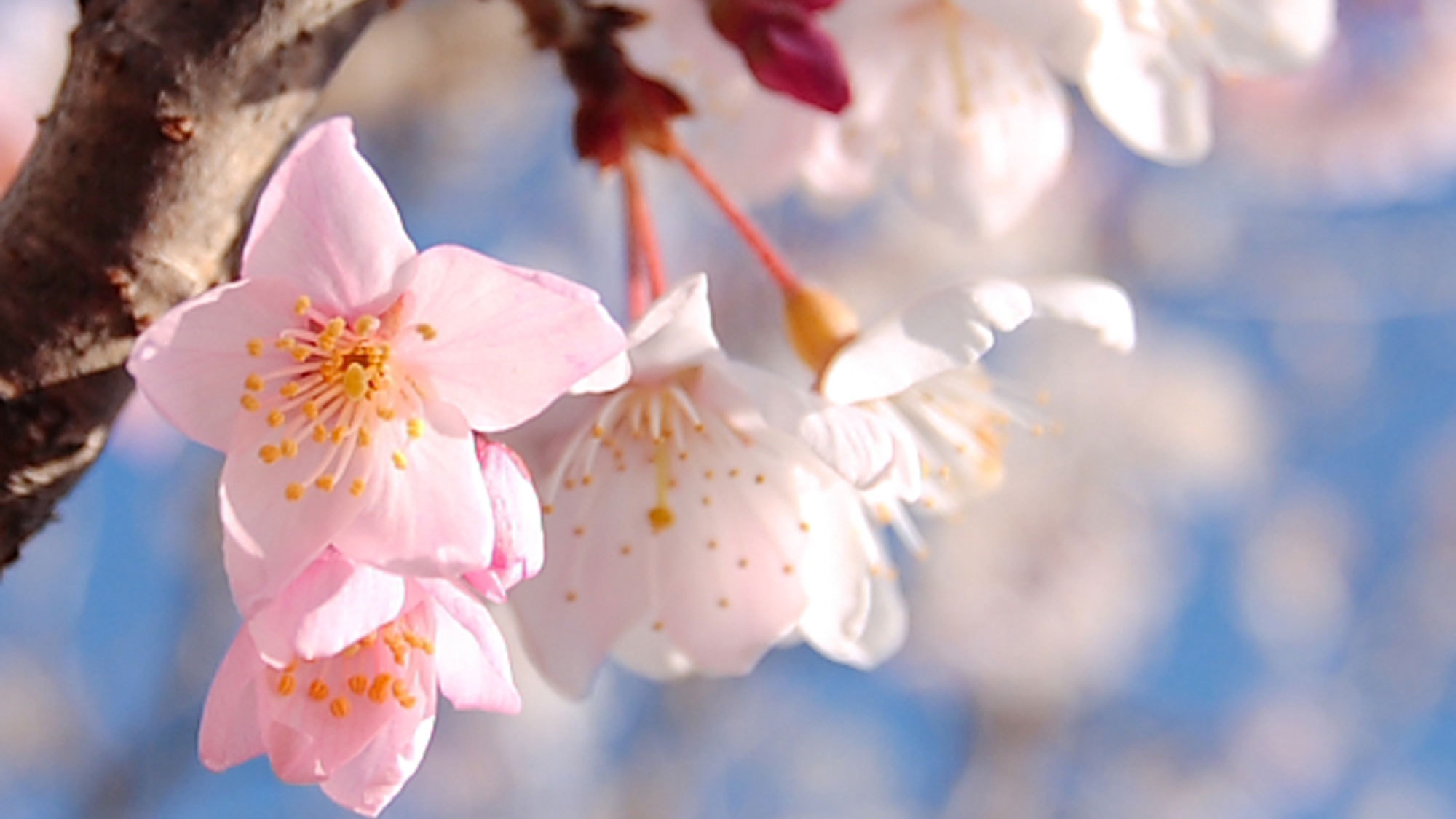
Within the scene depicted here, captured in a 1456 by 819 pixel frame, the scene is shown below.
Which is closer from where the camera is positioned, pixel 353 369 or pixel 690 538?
pixel 353 369

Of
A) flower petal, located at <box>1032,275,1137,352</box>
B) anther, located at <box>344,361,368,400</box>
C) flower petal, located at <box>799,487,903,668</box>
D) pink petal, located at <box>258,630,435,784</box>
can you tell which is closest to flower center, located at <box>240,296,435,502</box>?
anther, located at <box>344,361,368,400</box>

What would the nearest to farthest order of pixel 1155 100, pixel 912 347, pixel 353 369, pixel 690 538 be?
pixel 353 369
pixel 912 347
pixel 690 538
pixel 1155 100

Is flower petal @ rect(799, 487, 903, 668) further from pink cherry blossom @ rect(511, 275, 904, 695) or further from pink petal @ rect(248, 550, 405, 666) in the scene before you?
pink petal @ rect(248, 550, 405, 666)

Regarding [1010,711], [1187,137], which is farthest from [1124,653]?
[1187,137]

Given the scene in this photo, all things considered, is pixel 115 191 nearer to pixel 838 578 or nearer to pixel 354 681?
pixel 354 681

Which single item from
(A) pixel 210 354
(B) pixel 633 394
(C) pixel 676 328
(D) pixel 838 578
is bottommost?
(D) pixel 838 578

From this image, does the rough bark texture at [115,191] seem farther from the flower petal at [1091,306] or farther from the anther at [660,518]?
the flower petal at [1091,306]

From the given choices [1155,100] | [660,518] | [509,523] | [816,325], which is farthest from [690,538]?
[1155,100]
